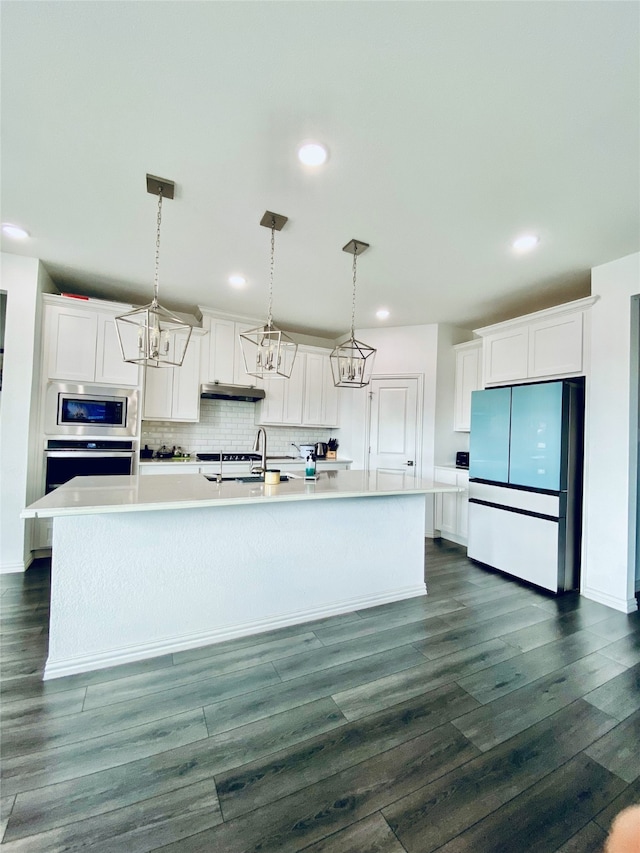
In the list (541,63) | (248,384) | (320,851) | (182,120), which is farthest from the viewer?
(248,384)

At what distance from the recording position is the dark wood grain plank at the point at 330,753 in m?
1.29

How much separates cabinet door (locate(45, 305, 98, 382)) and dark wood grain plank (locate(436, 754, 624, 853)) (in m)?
4.10

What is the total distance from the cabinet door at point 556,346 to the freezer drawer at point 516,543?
1.35 meters

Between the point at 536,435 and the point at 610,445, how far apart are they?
52 centimetres

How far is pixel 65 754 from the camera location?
142 cm

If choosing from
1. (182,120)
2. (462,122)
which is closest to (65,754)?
(182,120)

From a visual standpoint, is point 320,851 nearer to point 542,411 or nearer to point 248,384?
point 542,411

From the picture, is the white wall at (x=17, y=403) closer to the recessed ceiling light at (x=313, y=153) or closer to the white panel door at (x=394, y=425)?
the recessed ceiling light at (x=313, y=153)

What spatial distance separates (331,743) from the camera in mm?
1502

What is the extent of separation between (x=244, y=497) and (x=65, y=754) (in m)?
1.24

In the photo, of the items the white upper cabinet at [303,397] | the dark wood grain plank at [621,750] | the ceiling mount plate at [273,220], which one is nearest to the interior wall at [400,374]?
the white upper cabinet at [303,397]

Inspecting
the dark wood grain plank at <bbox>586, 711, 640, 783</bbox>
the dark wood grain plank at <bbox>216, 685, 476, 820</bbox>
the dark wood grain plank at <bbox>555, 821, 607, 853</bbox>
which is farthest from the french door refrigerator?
the dark wood grain plank at <bbox>555, 821, 607, 853</bbox>

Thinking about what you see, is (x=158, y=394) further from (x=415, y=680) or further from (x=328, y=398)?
(x=415, y=680)

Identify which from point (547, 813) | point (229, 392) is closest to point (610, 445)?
point (547, 813)
